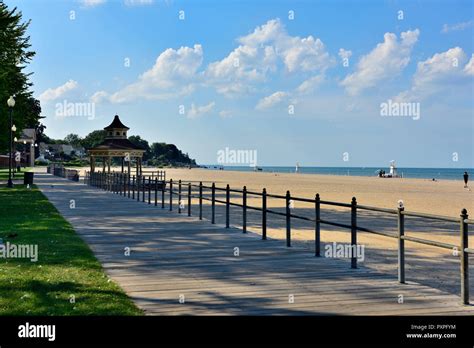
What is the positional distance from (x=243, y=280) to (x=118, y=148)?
3481cm

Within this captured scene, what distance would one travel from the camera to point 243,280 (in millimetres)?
7785

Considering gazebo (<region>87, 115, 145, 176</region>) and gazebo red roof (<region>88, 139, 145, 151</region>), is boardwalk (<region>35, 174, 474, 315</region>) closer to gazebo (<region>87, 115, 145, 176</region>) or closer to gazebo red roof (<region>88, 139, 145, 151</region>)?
gazebo (<region>87, 115, 145, 176</region>)

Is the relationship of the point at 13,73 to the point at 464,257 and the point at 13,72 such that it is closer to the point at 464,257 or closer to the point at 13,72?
the point at 13,72

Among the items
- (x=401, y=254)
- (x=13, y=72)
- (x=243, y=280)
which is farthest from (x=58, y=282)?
(x=13, y=72)

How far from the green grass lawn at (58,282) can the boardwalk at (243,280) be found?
27cm

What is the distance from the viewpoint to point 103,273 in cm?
811

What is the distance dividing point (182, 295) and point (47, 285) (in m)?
1.81

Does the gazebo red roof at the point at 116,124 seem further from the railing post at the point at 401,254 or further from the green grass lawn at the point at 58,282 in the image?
the railing post at the point at 401,254

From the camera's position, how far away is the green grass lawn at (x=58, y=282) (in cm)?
610

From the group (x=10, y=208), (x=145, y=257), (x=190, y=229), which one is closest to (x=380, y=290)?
(x=145, y=257)

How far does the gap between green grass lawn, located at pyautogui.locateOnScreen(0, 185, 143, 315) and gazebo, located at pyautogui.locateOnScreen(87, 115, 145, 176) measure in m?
27.6

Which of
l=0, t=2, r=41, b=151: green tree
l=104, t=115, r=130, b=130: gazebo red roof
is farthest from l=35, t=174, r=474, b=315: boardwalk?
l=104, t=115, r=130, b=130: gazebo red roof

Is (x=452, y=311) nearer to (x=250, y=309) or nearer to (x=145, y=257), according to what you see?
(x=250, y=309)

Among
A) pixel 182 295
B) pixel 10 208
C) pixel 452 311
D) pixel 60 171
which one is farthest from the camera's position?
pixel 60 171
